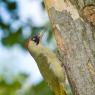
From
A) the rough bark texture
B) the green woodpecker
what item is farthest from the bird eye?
the rough bark texture

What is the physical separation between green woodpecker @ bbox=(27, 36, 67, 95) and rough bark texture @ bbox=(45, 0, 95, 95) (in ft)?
0.27

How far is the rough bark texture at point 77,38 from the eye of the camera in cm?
156

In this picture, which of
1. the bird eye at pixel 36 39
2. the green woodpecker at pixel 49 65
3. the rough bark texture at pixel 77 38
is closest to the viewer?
the rough bark texture at pixel 77 38

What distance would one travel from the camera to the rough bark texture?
1.56 metres

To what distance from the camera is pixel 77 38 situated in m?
1.61

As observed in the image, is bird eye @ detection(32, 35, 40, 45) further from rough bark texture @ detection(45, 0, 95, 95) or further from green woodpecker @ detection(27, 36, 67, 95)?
rough bark texture @ detection(45, 0, 95, 95)

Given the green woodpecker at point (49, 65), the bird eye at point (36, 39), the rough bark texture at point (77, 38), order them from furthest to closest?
1. the bird eye at point (36, 39)
2. the green woodpecker at point (49, 65)
3. the rough bark texture at point (77, 38)

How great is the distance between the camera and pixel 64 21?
1.65 meters

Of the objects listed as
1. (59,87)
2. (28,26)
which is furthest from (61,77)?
(28,26)

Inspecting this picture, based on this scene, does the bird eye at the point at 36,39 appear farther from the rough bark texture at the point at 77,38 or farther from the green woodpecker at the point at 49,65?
the rough bark texture at the point at 77,38

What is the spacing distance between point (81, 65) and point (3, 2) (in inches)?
65.1

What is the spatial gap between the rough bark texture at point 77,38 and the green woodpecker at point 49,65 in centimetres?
8

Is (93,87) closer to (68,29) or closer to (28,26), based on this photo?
(68,29)

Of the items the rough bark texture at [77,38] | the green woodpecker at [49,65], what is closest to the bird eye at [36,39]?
the green woodpecker at [49,65]
